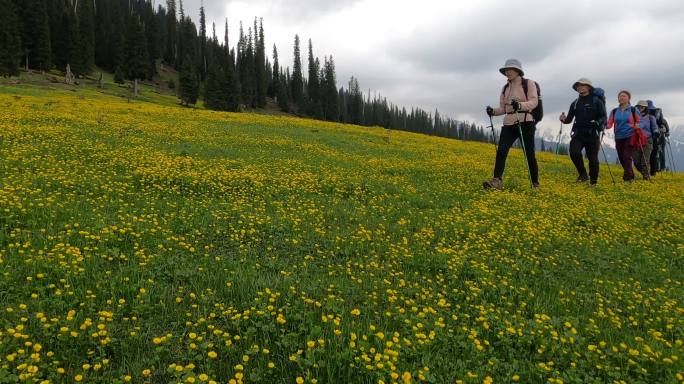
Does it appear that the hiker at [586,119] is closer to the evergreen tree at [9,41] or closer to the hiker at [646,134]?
the hiker at [646,134]

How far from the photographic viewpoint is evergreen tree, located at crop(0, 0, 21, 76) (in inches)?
2355

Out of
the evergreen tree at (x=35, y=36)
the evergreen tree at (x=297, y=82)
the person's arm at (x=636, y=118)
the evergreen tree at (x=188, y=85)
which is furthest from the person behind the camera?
the evergreen tree at (x=297, y=82)

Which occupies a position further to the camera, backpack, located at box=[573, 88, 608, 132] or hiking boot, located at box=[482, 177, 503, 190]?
backpack, located at box=[573, 88, 608, 132]

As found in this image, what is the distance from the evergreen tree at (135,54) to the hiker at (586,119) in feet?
280

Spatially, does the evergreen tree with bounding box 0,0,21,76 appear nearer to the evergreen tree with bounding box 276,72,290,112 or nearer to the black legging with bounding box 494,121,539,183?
the evergreen tree with bounding box 276,72,290,112

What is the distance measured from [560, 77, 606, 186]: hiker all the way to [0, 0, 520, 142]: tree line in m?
72.5

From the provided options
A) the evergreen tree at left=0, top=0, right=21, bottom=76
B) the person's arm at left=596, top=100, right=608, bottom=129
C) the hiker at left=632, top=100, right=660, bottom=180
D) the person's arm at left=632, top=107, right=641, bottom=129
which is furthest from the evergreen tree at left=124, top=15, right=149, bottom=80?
the person's arm at left=596, top=100, right=608, bottom=129

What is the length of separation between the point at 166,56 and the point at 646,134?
134988 millimetres

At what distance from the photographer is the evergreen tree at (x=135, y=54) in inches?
3250

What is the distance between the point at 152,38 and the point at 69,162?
122 meters

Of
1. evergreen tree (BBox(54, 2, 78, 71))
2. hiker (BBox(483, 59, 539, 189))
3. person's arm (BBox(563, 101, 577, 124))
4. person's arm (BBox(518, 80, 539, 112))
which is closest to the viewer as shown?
person's arm (BBox(518, 80, 539, 112))

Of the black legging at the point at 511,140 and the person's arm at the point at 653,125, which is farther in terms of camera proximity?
the person's arm at the point at 653,125

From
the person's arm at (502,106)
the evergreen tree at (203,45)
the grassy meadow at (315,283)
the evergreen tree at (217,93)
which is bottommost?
the grassy meadow at (315,283)

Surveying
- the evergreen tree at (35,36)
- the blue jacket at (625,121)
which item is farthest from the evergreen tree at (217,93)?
the blue jacket at (625,121)
